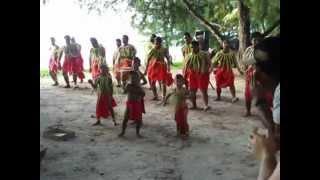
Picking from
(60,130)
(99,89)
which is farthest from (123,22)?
(60,130)

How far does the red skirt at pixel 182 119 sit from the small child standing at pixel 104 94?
369 mm

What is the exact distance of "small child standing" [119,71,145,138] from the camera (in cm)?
314

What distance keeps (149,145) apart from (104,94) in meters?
0.41

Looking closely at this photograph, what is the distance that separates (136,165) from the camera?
3029 millimetres

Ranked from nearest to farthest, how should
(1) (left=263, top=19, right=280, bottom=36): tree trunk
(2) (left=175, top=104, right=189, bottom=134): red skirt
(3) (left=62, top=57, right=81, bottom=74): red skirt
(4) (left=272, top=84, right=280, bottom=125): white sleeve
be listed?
(4) (left=272, top=84, right=280, bottom=125): white sleeve, (1) (left=263, top=19, right=280, bottom=36): tree trunk, (2) (left=175, top=104, right=189, bottom=134): red skirt, (3) (left=62, top=57, right=81, bottom=74): red skirt

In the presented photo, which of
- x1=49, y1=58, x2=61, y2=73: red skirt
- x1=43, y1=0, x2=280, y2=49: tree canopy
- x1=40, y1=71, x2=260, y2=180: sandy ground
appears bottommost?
x1=40, y1=71, x2=260, y2=180: sandy ground

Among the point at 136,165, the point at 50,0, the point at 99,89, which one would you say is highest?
the point at 50,0

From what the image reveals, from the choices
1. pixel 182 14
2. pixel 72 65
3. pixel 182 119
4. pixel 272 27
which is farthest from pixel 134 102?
pixel 272 27

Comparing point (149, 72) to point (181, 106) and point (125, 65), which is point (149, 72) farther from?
point (181, 106)

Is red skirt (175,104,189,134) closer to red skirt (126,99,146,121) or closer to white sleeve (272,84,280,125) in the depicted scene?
red skirt (126,99,146,121)

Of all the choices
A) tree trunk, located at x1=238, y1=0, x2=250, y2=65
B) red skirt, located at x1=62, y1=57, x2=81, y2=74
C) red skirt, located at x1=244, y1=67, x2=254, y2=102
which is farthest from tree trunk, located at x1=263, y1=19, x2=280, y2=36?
red skirt, located at x1=62, y1=57, x2=81, y2=74

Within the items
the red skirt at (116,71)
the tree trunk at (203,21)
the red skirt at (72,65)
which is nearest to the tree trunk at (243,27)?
the tree trunk at (203,21)
